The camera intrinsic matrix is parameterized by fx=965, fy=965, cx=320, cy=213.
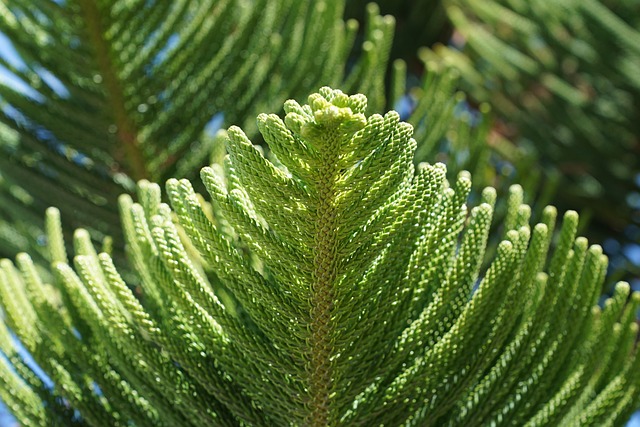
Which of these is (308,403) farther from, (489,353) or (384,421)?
(489,353)

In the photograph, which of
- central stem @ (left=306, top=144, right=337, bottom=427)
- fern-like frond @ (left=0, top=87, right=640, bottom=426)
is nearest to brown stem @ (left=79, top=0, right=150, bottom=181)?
fern-like frond @ (left=0, top=87, right=640, bottom=426)

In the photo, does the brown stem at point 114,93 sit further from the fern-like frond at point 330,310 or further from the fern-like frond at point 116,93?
the fern-like frond at point 330,310

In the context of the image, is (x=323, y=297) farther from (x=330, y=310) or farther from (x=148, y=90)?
(x=148, y=90)

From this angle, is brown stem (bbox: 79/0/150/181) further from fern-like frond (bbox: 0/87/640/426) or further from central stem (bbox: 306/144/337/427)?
central stem (bbox: 306/144/337/427)

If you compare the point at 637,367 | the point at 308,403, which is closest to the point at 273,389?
the point at 308,403

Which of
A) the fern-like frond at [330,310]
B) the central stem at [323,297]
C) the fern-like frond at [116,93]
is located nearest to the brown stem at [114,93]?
the fern-like frond at [116,93]
